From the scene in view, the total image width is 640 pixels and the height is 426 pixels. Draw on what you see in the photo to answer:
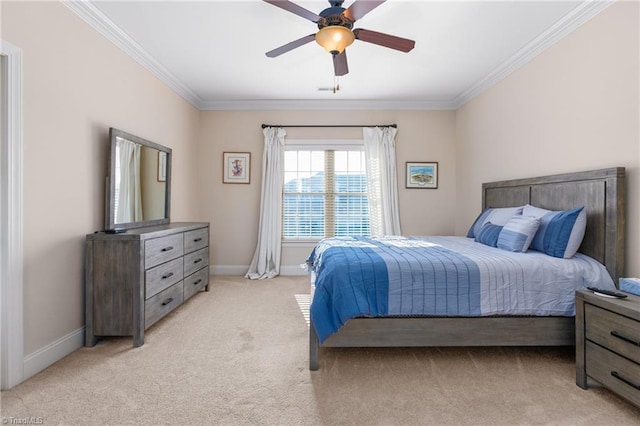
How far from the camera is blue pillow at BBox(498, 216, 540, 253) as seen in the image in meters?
2.47

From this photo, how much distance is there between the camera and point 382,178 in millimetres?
4613

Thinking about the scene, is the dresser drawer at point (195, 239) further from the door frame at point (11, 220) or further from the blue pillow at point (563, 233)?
the blue pillow at point (563, 233)

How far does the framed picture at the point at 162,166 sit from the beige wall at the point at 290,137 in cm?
117

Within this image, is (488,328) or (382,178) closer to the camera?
(488,328)

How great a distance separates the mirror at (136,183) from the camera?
258 centimetres

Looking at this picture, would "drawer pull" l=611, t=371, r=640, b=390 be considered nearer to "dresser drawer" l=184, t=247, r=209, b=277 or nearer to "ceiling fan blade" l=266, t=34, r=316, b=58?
"ceiling fan blade" l=266, t=34, r=316, b=58

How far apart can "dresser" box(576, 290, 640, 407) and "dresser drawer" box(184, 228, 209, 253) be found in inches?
131

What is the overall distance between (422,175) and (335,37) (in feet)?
9.83

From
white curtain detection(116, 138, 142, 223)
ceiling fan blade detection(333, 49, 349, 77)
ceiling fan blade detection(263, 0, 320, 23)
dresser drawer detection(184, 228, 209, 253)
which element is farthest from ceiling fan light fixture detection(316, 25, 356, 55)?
dresser drawer detection(184, 228, 209, 253)

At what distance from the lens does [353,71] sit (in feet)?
11.7

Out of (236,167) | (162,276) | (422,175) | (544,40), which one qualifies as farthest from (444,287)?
(236,167)

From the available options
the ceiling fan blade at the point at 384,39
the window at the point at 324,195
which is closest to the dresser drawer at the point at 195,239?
the window at the point at 324,195

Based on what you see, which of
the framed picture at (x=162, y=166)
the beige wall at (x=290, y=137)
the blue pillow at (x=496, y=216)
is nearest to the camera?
the blue pillow at (x=496, y=216)

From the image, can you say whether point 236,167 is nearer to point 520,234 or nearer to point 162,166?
point 162,166
